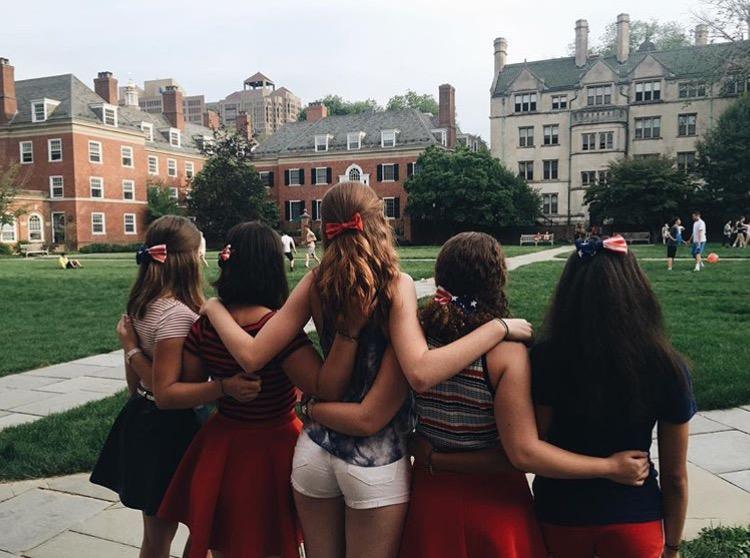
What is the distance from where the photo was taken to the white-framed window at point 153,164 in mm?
56031

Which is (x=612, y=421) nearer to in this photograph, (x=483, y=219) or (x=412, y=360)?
(x=412, y=360)

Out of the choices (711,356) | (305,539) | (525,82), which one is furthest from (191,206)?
(305,539)

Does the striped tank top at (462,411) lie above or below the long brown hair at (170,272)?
below

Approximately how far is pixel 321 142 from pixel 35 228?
2416 cm

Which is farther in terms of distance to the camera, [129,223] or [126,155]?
[129,223]

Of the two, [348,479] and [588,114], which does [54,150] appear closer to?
[588,114]

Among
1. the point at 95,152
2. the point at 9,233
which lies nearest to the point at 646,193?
the point at 95,152

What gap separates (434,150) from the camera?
49.9m

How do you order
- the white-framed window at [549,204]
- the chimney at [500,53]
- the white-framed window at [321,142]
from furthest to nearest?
the chimney at [500,53] → the white-framed window at [321,142] → the white-framed window at [549,204]

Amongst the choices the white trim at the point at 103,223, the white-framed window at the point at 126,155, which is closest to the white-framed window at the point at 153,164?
the white-framed window at the point at 126,155

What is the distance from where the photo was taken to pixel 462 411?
2.11 m

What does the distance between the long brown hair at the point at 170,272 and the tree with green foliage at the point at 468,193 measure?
Answer: 45.1 meters

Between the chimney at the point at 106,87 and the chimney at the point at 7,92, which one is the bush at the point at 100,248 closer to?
the chimney at the point at 7,92

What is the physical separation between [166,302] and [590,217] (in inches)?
2002
